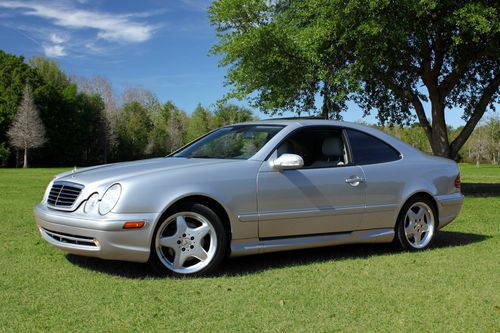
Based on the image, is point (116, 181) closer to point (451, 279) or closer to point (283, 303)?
point (283, 303)

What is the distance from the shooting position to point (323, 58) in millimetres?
18375

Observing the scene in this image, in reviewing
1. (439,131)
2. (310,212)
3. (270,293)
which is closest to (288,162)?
(310,212)

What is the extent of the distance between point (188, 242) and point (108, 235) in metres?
0.80

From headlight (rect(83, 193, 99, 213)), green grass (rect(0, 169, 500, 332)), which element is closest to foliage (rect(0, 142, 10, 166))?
green grass (rect(0, 169, 500, 332))

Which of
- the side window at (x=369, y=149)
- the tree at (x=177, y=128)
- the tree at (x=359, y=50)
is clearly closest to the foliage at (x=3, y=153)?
the tree at (x=177, y=128)

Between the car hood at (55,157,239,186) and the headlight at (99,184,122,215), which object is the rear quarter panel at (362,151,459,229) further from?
the headlight at (99,184,122,215)

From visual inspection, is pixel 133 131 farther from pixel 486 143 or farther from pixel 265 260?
pixel 265 260

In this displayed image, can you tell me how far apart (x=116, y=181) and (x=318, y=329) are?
253 centimetres

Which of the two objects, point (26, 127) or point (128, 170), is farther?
point (26, 127)

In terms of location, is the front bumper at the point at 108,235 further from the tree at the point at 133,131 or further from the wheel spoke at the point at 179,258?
the tree at the point at 133,131

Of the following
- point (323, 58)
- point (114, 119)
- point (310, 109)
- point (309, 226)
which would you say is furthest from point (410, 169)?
point (114, 119)

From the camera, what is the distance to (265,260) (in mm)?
6820

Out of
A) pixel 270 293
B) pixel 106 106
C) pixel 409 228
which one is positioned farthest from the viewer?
pixel 106 106

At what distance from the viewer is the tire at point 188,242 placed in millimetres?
5695
